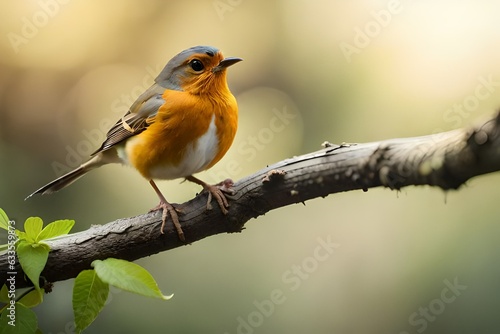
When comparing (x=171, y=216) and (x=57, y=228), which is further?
(x=171, y=216)

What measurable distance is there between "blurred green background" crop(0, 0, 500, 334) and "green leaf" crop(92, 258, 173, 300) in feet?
2.35

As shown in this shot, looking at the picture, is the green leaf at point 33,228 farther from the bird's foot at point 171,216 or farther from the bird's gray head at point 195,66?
the bird's gray head at point 195,66

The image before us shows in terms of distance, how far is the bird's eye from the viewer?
100cm

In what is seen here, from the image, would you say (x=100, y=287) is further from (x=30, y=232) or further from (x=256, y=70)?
(x=256, y=70)

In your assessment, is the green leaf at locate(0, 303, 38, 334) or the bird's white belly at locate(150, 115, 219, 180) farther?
the bird's white belly at locate(150, 115, 219, 180)

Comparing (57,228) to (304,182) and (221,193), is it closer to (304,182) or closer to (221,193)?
(221,193)

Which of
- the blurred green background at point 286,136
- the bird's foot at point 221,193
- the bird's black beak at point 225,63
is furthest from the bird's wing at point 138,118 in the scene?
the blurred green background at point 286,136

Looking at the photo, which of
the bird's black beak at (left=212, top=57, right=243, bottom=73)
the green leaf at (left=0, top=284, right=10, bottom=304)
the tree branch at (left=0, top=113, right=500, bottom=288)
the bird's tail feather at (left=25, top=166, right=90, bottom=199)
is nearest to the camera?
the tree branch at (left=0, top=113, right=500, bottom=288)

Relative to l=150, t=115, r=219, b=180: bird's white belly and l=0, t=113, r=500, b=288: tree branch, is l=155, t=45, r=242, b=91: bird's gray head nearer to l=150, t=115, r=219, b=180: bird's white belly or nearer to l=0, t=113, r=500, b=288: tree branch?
l=150, t=115, r=219, b=180: bird's white belly

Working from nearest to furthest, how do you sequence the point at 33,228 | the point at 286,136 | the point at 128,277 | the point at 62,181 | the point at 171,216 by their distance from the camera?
the point at 128,277 < the point at 33,228 < the point at 171,216 < the point at 62,181 < the point at 286,136

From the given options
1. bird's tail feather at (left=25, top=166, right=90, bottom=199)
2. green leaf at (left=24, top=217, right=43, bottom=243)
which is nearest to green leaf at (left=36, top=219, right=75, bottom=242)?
green leaf at (left=24, top=217, right=43, bottom=243)

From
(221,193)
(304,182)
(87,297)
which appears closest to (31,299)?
(87,297)

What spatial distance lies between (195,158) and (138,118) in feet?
0.47

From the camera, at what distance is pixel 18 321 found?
2.43 ft
